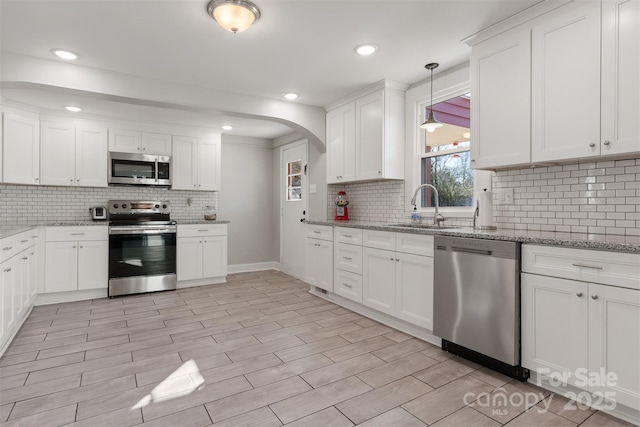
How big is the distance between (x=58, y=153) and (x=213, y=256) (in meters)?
2.37

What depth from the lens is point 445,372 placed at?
232 cm

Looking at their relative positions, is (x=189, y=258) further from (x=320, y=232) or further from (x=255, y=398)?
(x=255, y=398)

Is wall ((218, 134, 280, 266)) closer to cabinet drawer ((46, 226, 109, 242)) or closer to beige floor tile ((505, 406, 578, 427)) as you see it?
cabinet drawer ((46, 226, 109, 242))

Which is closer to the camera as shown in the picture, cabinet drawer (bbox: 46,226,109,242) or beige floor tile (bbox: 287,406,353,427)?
beige floor tile (bbox: 287,406,353,427)

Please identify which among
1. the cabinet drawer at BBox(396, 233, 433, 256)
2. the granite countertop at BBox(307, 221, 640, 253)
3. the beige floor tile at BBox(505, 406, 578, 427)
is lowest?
the beige floor tile at BBox(505, 406, 578, 427)

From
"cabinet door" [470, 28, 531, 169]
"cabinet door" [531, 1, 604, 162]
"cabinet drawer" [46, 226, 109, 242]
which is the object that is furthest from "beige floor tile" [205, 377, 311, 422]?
"cabinet drawer" [46, 226, 109, 242]

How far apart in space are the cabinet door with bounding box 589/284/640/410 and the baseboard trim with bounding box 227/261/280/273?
16.1 feet

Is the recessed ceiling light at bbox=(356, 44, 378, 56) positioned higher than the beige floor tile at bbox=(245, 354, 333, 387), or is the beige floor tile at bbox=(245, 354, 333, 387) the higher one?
the recessed ceiling light at bbox=(356, 44, 378, 56)

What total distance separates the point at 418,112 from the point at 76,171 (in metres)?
4.39

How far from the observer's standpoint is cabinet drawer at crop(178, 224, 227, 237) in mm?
4812

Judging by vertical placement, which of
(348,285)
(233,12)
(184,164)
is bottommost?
(348,285)

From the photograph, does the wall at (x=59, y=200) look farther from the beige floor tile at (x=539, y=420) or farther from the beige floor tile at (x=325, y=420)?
the beige floor tile at (x=539, y=420)

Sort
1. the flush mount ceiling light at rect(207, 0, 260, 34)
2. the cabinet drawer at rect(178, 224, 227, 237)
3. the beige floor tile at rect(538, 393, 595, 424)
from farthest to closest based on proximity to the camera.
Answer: the cabinet drawer at rect(178, 224, 227, 237), the flush mount ceiling light at rect(207, 0, 260, 34), the beige floor tile at rect(538, 393, 595, 424)

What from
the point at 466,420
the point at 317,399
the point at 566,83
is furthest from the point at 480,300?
the point at 566,83
